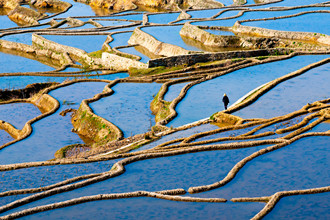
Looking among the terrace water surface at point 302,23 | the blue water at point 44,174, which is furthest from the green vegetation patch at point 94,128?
the terrace water surface at point 302,23

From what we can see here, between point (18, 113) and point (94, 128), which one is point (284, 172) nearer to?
point (94, 128)

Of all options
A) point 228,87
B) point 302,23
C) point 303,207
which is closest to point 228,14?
point 302,23

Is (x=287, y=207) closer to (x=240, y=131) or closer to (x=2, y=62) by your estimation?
(x=240, y=131)

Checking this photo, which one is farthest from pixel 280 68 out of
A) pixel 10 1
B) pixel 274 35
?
pixel 10 1

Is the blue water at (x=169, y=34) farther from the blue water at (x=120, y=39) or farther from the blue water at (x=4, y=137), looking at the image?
the blue water at (x=4, y=137)

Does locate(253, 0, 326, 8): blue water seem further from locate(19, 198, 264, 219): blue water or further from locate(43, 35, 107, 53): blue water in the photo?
locate(19, 198, 264, 219): blue water

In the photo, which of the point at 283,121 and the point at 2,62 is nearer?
the point at 283,121
